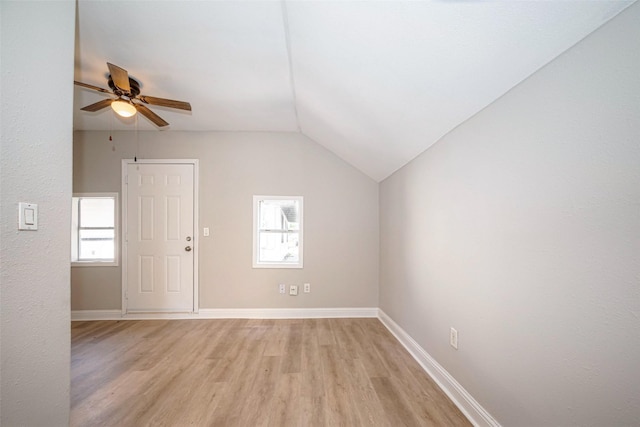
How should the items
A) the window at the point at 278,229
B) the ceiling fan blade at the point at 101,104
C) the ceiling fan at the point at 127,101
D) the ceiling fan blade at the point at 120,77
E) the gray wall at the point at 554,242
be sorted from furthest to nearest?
the window at the point at 278,229 → the ceiling fan blade at the point at 101,104 → the ceiling fan at the point at 127,101 → the ceiling fan blade at the point at 120,77 → the gray wall at the point at 554,242

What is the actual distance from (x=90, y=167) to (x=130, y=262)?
1.46 meters

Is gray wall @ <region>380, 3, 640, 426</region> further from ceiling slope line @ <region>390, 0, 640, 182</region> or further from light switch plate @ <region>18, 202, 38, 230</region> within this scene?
light switch plate @ <region>18, 202, 38, 230</region>

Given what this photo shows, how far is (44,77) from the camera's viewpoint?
→ 117cm

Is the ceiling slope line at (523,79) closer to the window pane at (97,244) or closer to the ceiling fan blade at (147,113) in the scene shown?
the ceiling fan blade at (147,113)

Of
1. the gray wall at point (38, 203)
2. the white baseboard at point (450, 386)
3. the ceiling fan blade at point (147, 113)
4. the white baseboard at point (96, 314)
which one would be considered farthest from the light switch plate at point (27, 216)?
the white baseboard at point (96, 314)

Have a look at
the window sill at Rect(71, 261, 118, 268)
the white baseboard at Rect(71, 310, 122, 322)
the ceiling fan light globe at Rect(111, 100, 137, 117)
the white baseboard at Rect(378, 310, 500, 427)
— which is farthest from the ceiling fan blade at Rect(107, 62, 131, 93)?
the white baseboard at Rect(378, 310, 500, 427)

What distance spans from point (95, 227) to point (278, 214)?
259 cm

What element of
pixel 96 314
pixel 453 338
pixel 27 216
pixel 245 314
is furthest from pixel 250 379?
pixel 96 314

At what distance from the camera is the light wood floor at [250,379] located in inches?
63.4

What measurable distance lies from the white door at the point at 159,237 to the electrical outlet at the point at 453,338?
319cm

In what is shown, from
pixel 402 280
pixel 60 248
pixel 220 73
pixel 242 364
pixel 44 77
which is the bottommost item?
pixel 242 364

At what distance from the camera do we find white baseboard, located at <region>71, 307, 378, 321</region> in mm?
3373

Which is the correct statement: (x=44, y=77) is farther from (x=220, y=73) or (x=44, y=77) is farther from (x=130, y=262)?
(x=130, y=262)

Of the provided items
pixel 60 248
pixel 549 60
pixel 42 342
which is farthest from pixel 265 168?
pixel 549 60
